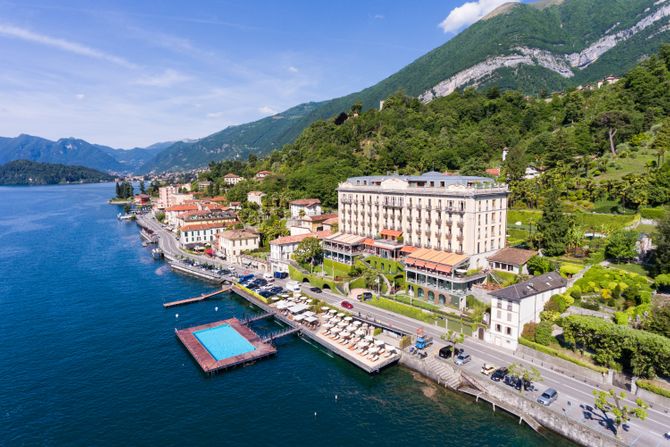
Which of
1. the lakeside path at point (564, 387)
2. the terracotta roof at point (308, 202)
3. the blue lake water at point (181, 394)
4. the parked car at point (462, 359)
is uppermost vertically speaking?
the terracotta roof at point (308, 202)

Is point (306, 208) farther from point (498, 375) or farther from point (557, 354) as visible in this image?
point (557, 354)

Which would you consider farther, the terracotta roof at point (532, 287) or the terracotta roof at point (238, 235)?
the terracotta roof at point (238, 235)

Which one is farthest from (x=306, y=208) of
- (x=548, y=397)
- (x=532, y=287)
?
(x=548, y=397)

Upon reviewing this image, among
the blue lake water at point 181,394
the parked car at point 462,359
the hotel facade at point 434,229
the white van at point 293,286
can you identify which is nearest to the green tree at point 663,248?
the hotel facade at point 434,229

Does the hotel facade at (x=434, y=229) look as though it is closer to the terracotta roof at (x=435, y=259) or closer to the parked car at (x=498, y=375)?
the terracotta roof at (x=435, y=259)

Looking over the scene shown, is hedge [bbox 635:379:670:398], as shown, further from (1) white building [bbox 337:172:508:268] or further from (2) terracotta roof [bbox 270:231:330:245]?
(2) terracotta roof [bbox 270:231:330:245]

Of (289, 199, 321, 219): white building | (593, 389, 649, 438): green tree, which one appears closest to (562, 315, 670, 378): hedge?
(593, 389, 649, 438): green tree
